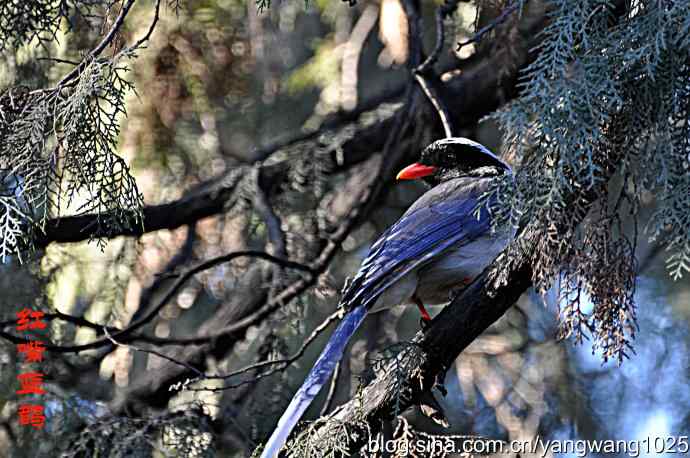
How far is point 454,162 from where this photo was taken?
420 centimetres

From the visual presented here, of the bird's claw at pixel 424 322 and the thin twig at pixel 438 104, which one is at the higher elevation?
the thin twig at pixel 438 104

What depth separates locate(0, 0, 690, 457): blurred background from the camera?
4.97m

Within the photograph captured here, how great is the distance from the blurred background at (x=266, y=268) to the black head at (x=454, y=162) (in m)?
0.84

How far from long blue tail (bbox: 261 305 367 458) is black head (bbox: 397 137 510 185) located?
1111 millimetres

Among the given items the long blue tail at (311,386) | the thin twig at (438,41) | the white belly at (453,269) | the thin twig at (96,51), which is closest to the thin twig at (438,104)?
the thin twig at (438,41)

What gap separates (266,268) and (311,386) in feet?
6.90

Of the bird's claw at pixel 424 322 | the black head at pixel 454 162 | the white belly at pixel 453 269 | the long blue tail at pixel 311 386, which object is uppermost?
the black head at pixel 454 162

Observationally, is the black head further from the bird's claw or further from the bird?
the bird's claw

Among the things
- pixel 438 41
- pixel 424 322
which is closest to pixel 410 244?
pixel 424 322

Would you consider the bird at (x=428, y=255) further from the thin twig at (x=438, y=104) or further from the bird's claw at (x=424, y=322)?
the thin twig at (x=438, y=104)

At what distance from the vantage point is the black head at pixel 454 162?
161 inches

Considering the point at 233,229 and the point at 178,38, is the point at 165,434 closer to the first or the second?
the point at 233,229

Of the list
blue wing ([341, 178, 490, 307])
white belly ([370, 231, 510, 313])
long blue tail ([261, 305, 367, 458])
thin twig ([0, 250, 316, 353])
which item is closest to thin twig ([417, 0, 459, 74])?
blue wing ([341, 178, 490, 307])

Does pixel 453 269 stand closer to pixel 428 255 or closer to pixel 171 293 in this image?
pixel 428 255
